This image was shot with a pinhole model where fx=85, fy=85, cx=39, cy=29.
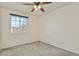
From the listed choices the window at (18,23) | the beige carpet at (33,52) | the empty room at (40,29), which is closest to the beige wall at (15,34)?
the empty room at (40,29)

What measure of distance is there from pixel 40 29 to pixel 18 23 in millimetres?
1483

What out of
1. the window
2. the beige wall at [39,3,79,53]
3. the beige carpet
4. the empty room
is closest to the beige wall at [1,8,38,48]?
the empty room

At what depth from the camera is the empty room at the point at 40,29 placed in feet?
11.4

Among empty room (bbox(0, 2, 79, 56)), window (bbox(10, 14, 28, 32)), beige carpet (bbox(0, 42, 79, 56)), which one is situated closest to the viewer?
beige carpet (bbox(0, 42, 79, 56))

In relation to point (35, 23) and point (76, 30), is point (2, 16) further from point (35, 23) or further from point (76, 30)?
point (76, 30)

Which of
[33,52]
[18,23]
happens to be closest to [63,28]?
[33,52]

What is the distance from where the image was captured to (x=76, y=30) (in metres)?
3.44

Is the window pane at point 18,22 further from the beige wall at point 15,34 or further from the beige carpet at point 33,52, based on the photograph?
the beige carpet at point 33,52

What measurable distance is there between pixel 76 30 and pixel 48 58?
9.64 feet

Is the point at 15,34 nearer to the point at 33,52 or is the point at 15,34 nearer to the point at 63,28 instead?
the point at 33,52

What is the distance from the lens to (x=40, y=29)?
17.7 feet

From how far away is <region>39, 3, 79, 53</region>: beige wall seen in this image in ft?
11.4

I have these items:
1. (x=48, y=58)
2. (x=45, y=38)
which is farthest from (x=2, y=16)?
(x=48, y=58)

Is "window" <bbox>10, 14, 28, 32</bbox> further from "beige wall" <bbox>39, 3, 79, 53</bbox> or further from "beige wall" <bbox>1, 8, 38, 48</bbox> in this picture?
"beige wall" <bbox>39, 3, 79, 53</bbox>
